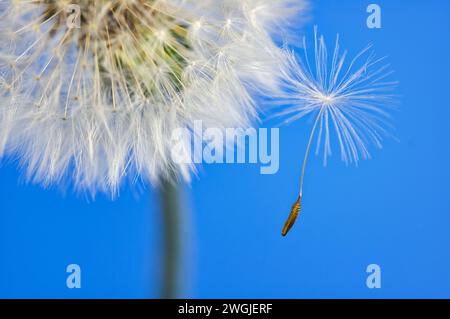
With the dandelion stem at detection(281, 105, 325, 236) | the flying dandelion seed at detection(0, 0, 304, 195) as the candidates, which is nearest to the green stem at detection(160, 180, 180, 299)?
the flying dandelion seed at detection(0, 0, 304, 195)

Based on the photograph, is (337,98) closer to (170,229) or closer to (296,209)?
(296,209)

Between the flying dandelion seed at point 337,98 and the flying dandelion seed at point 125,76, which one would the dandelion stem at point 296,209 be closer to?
the flying dandelion seed at point 337,98

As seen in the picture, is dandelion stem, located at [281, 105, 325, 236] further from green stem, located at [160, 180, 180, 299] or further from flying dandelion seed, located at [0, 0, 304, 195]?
green stem, located at [160, 180, 180, 299]

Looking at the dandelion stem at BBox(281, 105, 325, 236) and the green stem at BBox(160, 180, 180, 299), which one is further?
the green stem at BBox(160, 180, 180, 299)

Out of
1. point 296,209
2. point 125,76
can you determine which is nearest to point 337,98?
point 296,209
